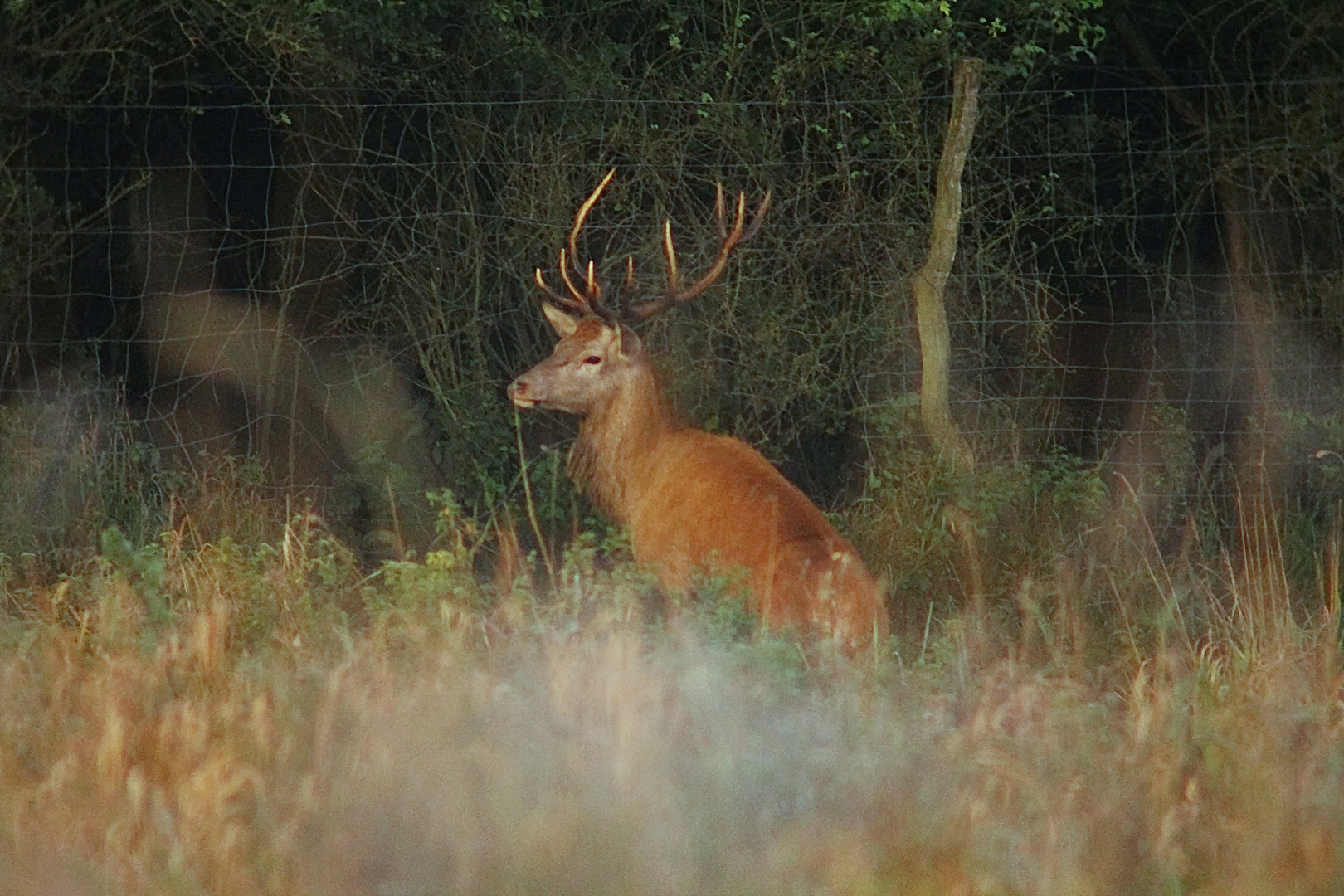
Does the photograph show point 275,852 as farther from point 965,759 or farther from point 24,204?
point 24,204

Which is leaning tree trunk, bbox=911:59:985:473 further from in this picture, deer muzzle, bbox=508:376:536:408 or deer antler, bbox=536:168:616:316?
deer muzzle, bbox=508:376:536:408

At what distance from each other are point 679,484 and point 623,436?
0.57 meters

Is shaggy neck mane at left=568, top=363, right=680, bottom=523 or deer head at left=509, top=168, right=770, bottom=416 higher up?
deer head at left=509, top=168, right=770, bottom=416

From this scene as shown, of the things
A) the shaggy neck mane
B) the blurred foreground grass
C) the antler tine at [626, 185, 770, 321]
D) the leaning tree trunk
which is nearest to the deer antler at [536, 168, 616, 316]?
the antler tine at [626, 185, 770, 321]

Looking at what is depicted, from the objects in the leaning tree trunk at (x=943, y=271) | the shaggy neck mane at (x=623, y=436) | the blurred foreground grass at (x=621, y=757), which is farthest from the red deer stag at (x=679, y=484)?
the leaning tree trunk at (x=943, y=271)

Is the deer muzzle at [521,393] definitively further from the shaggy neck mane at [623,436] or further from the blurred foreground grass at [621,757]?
the blurred foreground grass at [621,757]

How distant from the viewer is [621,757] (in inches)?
151

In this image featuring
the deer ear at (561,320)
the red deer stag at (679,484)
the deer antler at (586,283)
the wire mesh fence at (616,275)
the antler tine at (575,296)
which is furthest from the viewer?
the wire mesh fence at (616,275)

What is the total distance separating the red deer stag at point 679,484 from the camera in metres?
5.79

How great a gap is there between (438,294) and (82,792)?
5021 millimetres

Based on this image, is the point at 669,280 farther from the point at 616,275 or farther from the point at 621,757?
the point at 621,757

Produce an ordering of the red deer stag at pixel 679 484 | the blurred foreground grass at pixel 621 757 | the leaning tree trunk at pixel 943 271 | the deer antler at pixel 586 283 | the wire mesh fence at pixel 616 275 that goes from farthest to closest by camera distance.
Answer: the wire mesh fence at pixel 616 275
the leaning tree trunk at pixel 943 271
the deer antler at pixel 586 283
the red deer stag at pixel 679 484
the blurred foreground grass at pixel 621 757

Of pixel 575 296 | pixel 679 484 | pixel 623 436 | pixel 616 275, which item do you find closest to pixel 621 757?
pixel 679 484

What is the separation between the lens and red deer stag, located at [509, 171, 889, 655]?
5.79 meters
